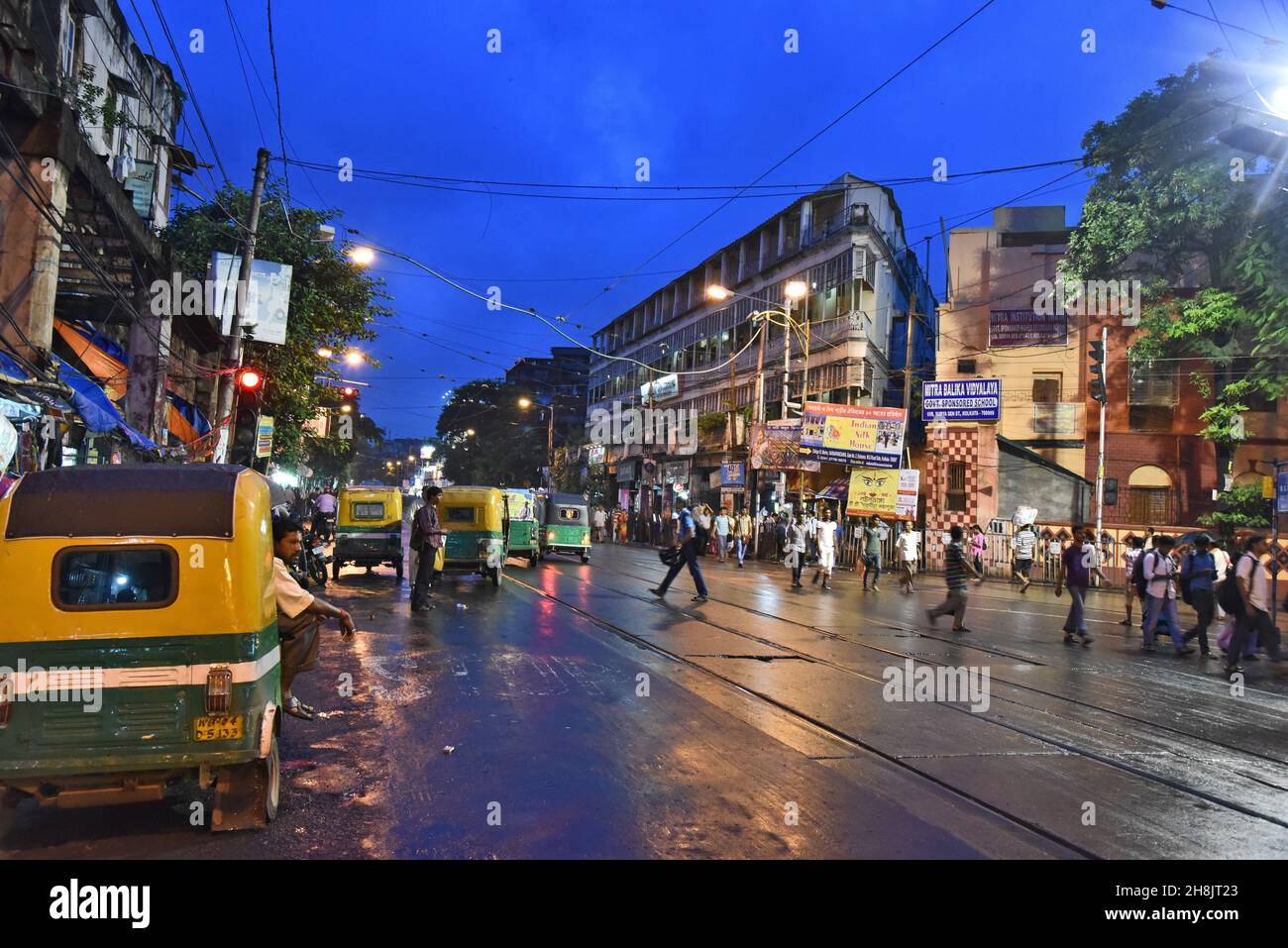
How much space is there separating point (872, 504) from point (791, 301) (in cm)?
1353

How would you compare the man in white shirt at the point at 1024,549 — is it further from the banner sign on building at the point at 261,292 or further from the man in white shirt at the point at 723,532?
the banner sign on building at the point at 261,292

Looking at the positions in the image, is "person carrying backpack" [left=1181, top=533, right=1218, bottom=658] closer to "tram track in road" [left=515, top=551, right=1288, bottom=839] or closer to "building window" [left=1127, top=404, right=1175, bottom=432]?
"tram track in road" [left=515, top=551, right=1288, bottom=839]

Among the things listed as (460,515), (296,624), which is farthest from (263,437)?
(296,624)

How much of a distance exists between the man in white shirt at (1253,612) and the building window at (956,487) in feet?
69.8

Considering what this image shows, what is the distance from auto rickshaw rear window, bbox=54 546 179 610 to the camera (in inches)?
171

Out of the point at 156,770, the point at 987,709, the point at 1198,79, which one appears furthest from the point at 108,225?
the point at 1198,79

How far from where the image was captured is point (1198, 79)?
29.5 meters

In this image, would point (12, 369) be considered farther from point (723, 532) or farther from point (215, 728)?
point (723, 532)

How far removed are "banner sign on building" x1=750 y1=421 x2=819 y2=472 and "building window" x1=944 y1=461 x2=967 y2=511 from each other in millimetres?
5005

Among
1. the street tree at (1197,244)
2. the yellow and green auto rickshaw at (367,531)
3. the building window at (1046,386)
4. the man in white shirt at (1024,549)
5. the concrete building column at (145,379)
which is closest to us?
the concrete building column at (145,379)

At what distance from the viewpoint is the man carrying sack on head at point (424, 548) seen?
14.2 meters

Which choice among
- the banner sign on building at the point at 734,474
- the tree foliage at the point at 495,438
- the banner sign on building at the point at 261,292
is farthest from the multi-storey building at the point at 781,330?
the tree foliage at the point at 495,438
